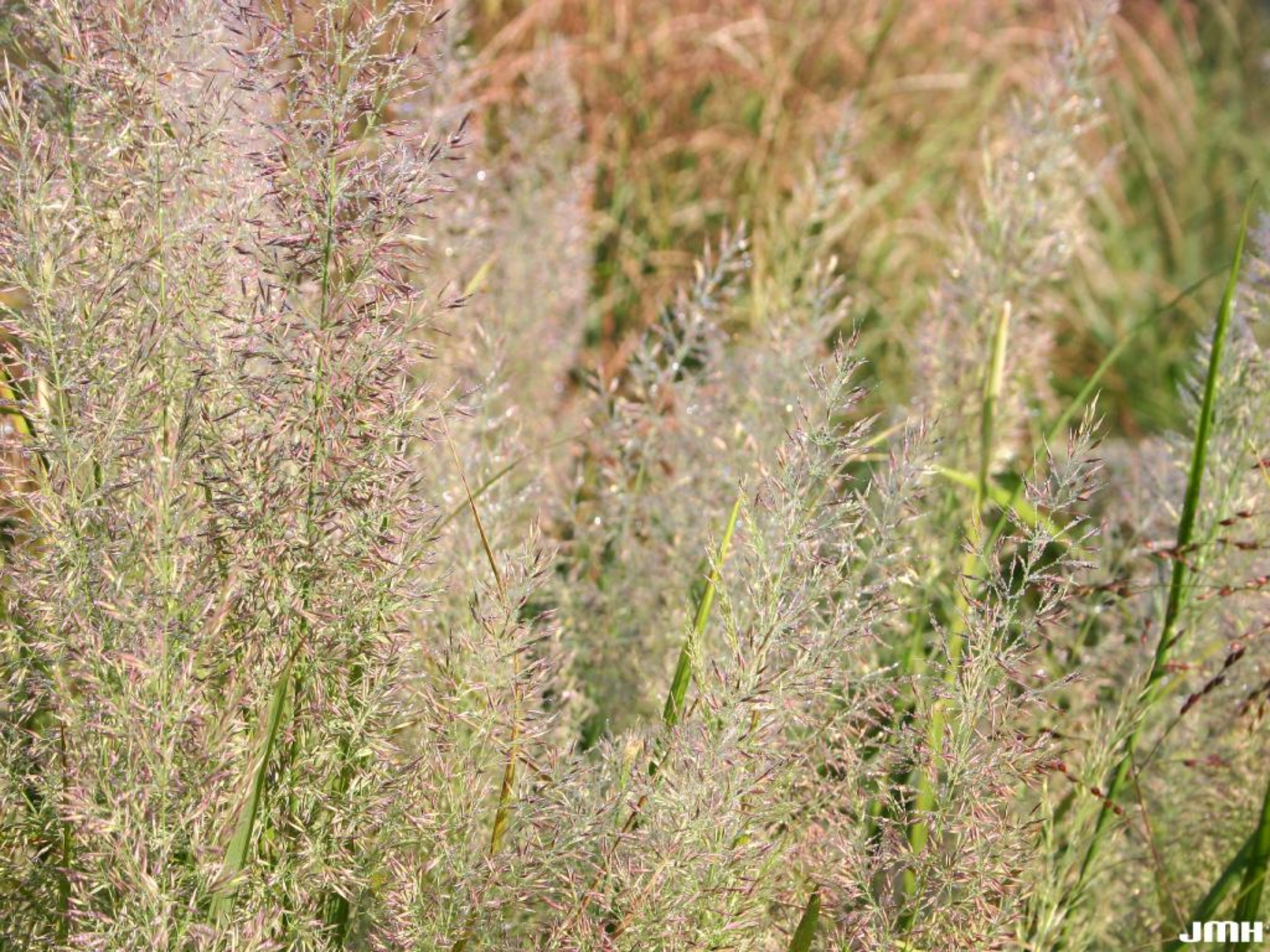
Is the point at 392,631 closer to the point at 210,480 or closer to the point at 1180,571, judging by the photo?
the point at 210,480

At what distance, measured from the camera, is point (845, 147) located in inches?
87.0

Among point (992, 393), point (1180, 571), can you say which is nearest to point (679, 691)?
point (1180, 571)

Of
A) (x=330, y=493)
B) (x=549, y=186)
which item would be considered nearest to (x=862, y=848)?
(x=330, y=493)

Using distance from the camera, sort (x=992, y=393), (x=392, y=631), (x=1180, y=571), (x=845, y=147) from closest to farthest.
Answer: (x=392, y=631)
(x=1180, y=571)
(x=992, y=393)
(x=845, y=147)

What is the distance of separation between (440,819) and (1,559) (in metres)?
0.45

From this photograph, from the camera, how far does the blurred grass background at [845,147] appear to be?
10.8ft

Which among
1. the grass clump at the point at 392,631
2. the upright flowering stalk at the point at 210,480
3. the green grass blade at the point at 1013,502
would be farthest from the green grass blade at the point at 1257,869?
the upright flowering stalk at the point at 210,480

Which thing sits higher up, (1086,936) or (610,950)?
(610,950)

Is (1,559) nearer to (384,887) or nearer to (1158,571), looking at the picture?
(384,887)

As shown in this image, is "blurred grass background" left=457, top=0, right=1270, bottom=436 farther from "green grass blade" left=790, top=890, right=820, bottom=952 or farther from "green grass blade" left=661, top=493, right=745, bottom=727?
"green grass blade" left=790, top=890, right=820, bottom=952

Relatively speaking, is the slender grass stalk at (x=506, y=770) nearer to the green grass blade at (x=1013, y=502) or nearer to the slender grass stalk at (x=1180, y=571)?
the green grass blade at (x=1013, y=502)

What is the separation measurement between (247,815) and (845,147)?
5.09 feet

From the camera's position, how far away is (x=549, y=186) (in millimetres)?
2605

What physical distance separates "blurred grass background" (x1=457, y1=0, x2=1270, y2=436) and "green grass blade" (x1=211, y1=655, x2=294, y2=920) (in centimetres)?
136
